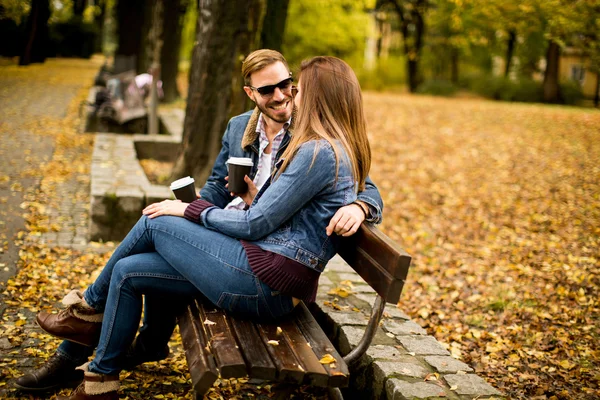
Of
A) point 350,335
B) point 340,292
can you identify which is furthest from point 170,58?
point 350,335

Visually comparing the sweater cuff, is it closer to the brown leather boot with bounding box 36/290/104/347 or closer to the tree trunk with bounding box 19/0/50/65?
the brown leather boot with bounding box 36/290/104/347

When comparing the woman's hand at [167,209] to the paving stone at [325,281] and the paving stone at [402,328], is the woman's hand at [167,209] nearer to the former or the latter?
the paving stone at [402,328]

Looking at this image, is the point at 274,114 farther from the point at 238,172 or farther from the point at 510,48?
the point at 510,48

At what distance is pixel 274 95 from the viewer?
3496mm

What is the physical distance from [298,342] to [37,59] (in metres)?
27.0

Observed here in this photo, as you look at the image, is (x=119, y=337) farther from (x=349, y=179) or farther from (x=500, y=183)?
(x=500, y=183)

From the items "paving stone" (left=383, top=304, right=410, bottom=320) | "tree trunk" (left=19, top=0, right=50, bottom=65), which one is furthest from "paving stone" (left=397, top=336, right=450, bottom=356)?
"tree trunk" (left=19, top=0, right=50, bottom=65)

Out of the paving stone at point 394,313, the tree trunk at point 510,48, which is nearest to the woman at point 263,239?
the paving stone at point 394,313

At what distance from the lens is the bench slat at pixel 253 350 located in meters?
2.60

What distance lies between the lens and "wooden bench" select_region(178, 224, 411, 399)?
2598mm

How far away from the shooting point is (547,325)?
5000mm

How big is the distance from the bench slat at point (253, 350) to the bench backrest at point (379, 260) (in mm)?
587

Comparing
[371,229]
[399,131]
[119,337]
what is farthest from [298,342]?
[399,131]

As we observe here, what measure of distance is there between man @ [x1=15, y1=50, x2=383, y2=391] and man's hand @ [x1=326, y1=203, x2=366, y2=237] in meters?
0.14
